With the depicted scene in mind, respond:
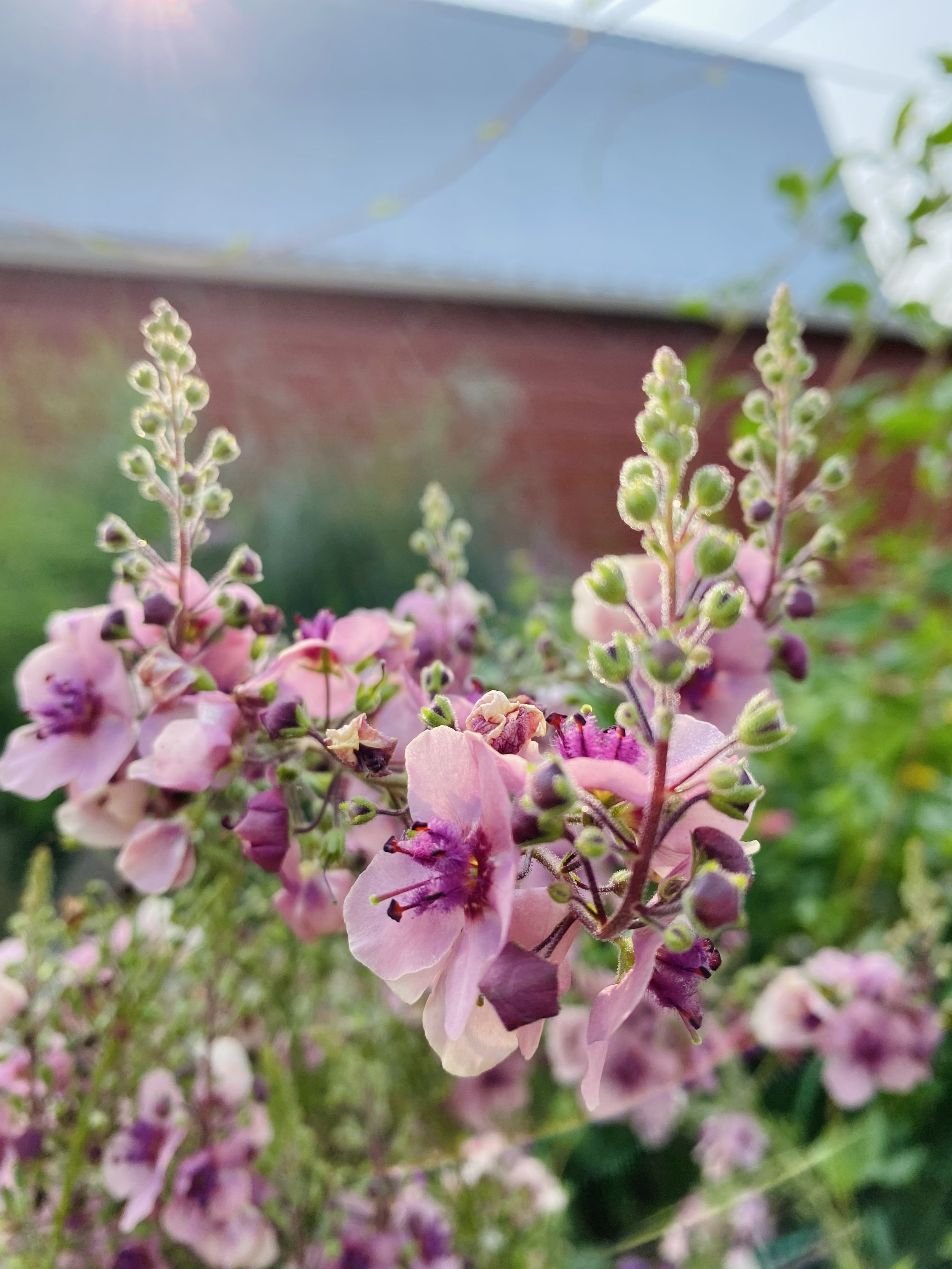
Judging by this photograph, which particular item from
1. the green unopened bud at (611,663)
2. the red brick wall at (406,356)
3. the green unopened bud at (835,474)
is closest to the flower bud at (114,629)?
the green unopened bud at (611,663)

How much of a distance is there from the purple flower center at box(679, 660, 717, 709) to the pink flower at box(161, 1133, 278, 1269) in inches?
14.4

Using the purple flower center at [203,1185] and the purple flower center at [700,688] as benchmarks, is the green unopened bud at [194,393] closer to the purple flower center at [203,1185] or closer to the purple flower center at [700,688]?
the purple flower center at [700,688]

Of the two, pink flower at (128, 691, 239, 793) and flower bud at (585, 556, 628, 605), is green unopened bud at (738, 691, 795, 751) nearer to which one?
flower bud at (585, 556, 628, 605)

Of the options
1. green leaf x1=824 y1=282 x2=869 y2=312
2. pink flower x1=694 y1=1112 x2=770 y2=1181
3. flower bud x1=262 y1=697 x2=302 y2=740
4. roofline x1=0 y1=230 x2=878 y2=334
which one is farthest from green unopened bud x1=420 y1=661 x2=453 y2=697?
roofline x1=0 y1=230 x2=878 y2=334

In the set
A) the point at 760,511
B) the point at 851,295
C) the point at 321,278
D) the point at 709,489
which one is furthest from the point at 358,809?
the point at 321,278

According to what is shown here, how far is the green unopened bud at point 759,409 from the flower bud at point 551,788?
0.90 ft

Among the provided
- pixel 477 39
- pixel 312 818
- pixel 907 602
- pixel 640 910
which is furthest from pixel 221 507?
pixel 477 39

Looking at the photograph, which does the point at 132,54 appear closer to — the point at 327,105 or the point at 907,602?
the point at 327,105

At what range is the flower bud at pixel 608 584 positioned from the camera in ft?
0.73

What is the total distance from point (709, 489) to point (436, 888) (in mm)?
141

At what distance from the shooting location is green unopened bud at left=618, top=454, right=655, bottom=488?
24 centimetres

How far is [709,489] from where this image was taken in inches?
9.5

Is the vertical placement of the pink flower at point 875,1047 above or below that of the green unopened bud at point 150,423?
below

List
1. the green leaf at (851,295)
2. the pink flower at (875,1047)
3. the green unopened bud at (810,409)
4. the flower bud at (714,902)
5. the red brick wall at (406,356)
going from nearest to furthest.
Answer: the flower bud at (714,902) < the green unopened bud at (810,409) < the pink flower at (875,1047) < the green leaf at (851,295) < the red brick wall at (406,356)
